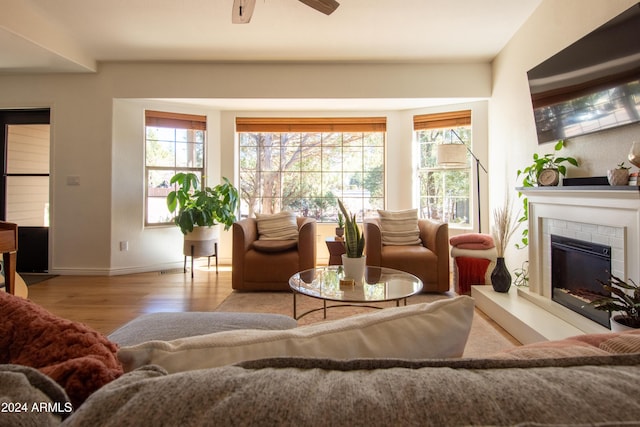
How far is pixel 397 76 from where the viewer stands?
13.3 feet

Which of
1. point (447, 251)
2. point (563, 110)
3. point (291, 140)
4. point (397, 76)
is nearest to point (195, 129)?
point (291, 140)

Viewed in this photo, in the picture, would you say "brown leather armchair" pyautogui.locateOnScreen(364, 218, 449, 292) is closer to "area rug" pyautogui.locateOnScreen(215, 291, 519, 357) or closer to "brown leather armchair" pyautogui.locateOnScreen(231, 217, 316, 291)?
"area rug" pyautogui.locateOnScreen(215, 291, 519, 357)

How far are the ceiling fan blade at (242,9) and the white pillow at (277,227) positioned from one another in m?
2.11

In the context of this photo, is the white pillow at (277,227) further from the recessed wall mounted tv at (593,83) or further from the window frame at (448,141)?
the recessed wall mounted tv at (593,83)

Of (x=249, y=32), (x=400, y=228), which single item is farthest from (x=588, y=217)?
(x=249, y=32)

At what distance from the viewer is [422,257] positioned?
3.30 m

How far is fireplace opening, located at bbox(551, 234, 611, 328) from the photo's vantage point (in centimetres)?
203

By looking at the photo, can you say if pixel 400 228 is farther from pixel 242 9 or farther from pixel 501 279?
pixel 242 9

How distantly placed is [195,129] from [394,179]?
2.97 m

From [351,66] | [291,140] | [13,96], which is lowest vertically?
[291,140]

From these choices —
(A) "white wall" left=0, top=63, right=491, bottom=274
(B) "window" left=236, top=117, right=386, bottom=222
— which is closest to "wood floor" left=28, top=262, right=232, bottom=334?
(A) "white wall" left=0, top=63, right=491, bottom=274

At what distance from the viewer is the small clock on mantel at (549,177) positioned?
248cm

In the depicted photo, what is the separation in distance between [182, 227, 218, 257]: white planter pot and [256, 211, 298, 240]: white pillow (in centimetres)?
70

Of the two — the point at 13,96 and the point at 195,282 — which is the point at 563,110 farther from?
the point at 13,96
